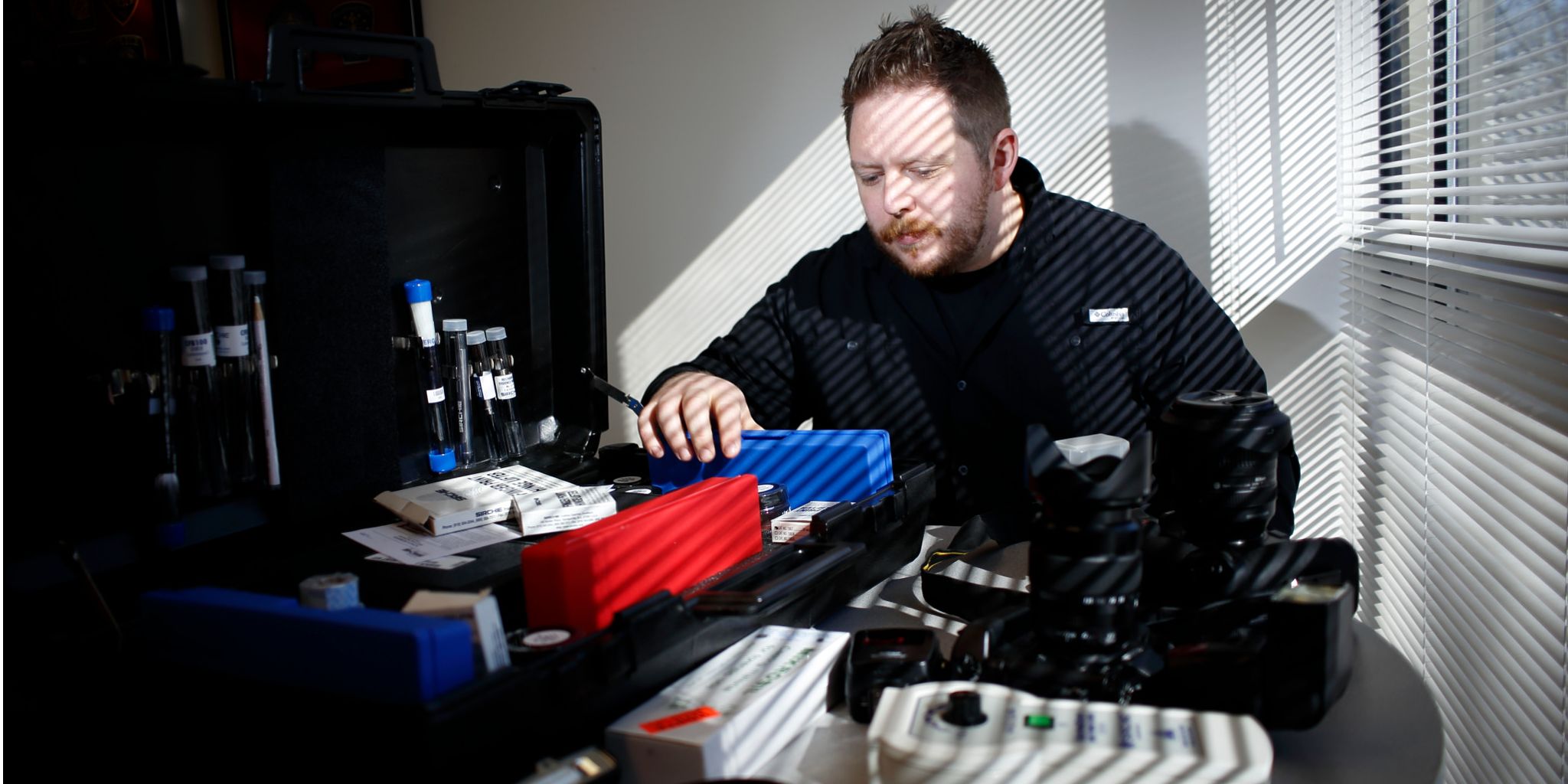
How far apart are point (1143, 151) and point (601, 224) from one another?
109cm

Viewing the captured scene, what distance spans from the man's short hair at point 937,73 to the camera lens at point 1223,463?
0.86 metres

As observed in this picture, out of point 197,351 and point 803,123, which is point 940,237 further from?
point 197,351

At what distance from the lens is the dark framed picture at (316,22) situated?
8.07ft

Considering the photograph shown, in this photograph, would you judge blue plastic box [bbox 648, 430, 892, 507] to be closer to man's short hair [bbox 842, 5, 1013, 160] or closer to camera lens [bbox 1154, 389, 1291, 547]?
camera lens [bbox 1154, 389, 1291, 547]

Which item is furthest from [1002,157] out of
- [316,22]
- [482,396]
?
[316,22]

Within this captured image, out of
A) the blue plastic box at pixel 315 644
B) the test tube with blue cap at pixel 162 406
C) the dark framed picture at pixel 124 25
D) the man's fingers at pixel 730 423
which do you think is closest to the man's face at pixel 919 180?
the man's fingers at pixel 730 423

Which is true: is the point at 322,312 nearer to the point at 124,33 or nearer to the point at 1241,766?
the point at 1241,766

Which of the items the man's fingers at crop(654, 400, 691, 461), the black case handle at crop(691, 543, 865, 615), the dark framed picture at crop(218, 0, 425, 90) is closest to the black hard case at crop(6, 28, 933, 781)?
the black case handle at crop(691, 543, 865, 615)

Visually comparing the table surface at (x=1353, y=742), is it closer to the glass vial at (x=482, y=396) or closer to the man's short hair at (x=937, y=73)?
the glass vial at (x=482, y=396)

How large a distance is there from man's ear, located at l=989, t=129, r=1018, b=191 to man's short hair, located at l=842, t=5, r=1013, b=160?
2 cm

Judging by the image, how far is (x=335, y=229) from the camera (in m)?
1.10

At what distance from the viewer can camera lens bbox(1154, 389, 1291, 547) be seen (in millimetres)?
889

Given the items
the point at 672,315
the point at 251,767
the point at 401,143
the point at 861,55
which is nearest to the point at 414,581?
the point at 251,767

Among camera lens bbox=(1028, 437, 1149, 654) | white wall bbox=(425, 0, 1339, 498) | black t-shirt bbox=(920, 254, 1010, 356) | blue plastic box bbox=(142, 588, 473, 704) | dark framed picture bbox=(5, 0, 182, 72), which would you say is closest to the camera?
blue plastic box bbox=(142, 588, 473, 704)
